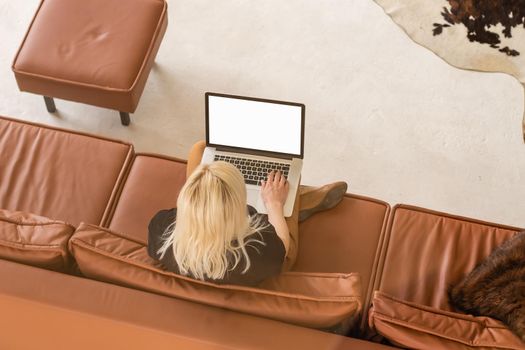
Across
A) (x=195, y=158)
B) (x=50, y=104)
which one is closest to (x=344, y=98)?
(x=195, y=158)

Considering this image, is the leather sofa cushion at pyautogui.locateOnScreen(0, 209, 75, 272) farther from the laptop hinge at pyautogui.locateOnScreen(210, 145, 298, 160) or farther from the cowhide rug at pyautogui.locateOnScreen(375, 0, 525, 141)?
the cowhide rug at pyautogui.locateOnScreen(375, 0, 525, 141)

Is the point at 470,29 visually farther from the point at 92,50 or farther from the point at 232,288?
the point at 232,288

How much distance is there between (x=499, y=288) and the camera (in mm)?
2090

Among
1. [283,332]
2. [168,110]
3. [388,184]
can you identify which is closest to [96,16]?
[168,110]

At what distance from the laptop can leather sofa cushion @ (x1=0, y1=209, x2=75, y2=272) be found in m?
0.70

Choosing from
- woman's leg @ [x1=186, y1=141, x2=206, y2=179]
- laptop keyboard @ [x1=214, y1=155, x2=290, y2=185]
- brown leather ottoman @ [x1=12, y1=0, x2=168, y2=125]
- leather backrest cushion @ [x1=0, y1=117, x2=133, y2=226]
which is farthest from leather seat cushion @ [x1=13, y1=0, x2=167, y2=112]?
laptop keyboard @ [x1=214, y1=155, x2=290, y2=185]

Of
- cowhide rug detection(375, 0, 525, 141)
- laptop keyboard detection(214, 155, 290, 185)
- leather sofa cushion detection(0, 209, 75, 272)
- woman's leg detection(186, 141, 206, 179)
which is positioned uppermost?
cowhide rug detection(375, 0, 525, 141)

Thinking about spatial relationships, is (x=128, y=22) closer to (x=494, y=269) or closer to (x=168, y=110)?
(x=168, y=110)

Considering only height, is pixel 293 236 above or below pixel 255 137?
below

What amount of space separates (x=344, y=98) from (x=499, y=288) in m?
1.44

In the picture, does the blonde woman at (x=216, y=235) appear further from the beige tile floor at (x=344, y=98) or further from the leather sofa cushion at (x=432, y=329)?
the beige tile floor at (x=344, y=98)

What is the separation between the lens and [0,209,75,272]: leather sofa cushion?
196cm

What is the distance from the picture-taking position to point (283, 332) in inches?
71.9

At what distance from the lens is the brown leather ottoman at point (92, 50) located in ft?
9.48
